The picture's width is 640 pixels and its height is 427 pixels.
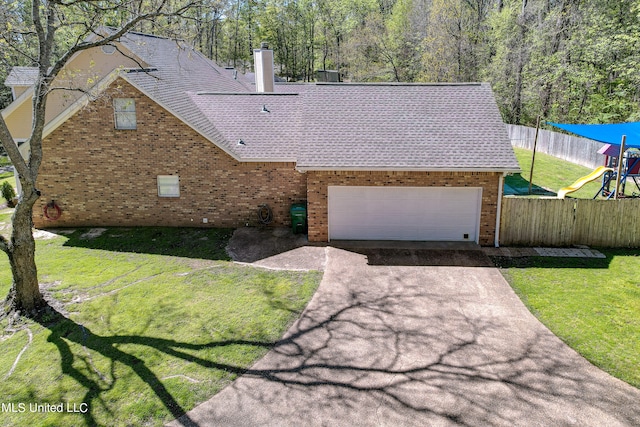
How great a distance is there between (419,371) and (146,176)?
11.4 metres

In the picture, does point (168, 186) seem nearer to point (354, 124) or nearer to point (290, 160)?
point (290, 160)

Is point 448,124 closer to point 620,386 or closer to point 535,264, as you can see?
point 535,264

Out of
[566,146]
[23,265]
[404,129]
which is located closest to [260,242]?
[404,129]

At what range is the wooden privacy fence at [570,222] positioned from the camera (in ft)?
43.7

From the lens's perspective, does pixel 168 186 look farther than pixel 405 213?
Yes

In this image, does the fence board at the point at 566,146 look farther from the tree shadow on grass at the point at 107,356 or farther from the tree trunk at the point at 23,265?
the tree trunk at the point at 23,265

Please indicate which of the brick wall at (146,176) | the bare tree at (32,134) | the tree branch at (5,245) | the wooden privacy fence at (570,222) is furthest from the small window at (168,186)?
the wooden privacy fence at (570,222)

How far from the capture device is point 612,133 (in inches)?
711

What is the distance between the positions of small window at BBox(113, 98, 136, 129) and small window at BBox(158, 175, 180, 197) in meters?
1.96

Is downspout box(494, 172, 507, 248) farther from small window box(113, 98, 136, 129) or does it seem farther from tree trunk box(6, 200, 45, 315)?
tree trunk box(6, 200, 45, 315)

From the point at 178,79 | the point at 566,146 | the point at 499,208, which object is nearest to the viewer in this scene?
the point at 499,208

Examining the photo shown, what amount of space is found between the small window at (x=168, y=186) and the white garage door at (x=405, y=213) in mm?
5444

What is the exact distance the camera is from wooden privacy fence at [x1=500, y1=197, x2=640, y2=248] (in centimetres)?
1332

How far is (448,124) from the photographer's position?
14.7 meters
